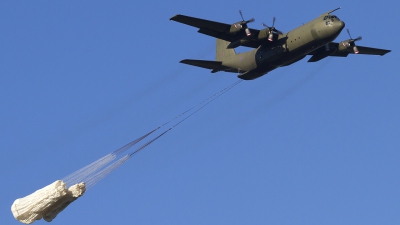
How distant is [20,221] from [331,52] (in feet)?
76.1

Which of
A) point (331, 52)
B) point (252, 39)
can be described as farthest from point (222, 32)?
point (331, 52)

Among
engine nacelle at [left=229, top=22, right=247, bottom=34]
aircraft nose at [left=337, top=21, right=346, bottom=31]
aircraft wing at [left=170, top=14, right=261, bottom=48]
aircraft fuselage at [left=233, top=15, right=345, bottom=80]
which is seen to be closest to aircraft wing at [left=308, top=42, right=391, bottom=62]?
aircraft fuselage at [left=233, top=15, right=345, bottom=80]

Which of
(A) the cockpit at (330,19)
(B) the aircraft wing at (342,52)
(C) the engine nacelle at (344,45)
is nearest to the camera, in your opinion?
(A) the cockpit at (330,19)

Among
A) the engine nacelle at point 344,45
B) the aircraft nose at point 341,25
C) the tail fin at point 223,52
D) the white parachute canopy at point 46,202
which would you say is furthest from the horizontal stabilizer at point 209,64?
the white parachute canopy at point 46,202

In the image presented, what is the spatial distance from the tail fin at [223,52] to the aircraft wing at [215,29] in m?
3.09

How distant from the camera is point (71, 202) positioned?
4159 cm

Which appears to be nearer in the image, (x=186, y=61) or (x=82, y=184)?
(x=82, y=184)

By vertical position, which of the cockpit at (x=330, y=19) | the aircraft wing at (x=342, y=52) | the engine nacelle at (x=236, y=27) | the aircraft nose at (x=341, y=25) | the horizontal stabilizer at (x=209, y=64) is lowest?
the aircraft wing at (x=342, y=52)

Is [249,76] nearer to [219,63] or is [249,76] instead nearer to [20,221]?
[219,63]

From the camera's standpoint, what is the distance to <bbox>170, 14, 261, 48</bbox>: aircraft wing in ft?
151

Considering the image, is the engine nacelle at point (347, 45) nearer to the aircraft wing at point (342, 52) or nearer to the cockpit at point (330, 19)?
the aircraft wing at point (342, 52)

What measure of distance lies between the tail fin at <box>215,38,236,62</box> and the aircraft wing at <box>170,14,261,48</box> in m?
3.09

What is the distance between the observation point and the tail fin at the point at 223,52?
5248 centimetres

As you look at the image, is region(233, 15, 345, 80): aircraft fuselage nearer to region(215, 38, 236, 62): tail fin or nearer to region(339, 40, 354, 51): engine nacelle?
region(215, 38, 236, 62): tail fin
